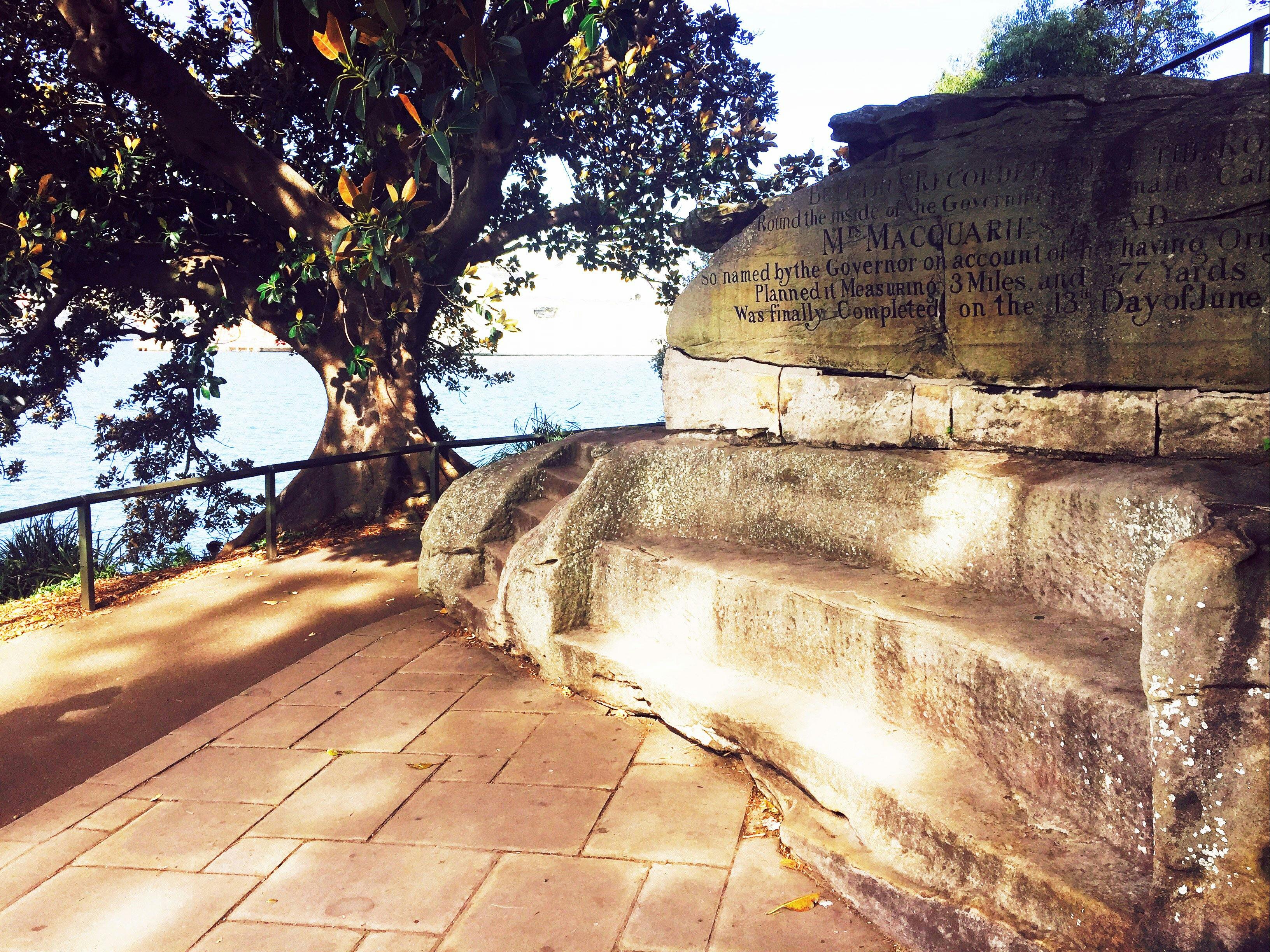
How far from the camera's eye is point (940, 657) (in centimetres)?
270

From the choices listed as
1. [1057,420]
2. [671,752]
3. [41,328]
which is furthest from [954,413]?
[41,328]

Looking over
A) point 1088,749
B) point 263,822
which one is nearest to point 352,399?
point 263,822

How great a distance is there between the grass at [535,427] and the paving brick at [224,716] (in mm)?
4440

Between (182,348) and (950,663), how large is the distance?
819 centimetres

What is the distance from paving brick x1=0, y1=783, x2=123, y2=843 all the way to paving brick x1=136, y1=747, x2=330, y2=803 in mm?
137

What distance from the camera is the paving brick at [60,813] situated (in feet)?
9.98

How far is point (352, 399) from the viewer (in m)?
8.38

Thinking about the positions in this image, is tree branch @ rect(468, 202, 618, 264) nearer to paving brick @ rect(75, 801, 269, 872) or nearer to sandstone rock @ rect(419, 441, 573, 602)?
sandstone rock @ rect(419, 441, 573, 602)

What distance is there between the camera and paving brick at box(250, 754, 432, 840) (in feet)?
9.73

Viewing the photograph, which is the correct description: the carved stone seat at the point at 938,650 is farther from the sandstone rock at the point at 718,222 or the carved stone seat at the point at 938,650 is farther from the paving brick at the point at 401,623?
the sandstone rock at the point at 718,222

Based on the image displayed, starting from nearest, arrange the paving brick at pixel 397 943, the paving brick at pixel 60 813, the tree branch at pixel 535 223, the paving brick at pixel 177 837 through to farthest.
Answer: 1. the paving brick at pixel 397 943
2. the paving brick at pixel 177 837
3. the paving brick at pixel 60 813
4. the tree branch at pixel 535 223

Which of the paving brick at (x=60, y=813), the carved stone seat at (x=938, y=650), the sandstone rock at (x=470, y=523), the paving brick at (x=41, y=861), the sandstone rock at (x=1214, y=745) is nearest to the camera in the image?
the sandstone rock at (x=1214, y=745)

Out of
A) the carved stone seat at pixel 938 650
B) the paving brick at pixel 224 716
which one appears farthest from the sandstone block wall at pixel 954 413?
the paving brick at pixel 224 716

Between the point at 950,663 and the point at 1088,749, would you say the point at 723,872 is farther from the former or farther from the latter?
the point at 1088,749
